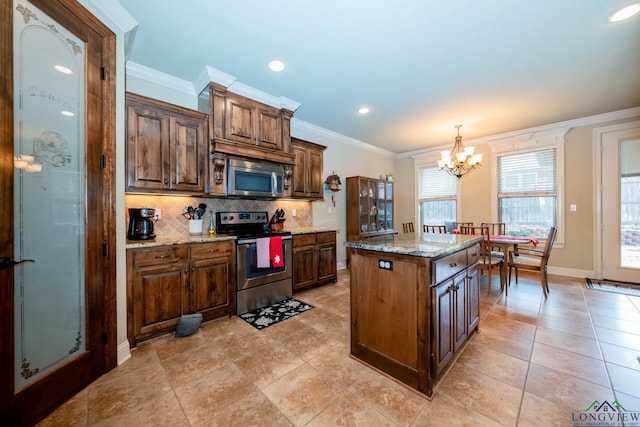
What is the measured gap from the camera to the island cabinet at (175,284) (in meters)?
2.18

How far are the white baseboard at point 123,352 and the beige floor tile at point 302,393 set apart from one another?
124 centimetres

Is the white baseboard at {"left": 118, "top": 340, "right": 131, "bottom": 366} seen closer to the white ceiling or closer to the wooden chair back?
the white ceiling

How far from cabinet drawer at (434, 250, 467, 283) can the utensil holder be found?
256 centimetres

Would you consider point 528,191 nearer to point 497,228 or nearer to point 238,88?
point 497,228

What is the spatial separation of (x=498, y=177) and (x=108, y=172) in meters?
6.10

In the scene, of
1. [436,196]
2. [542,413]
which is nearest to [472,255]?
[542,413]

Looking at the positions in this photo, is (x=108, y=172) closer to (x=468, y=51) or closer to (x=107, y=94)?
(x=107, y=94)

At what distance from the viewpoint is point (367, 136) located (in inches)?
199

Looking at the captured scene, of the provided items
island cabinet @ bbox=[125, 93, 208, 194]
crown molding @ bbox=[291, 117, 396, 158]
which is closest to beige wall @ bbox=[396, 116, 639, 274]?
crown molding @ bbox=[291, 117, 396, 158]

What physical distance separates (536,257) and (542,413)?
3110mm

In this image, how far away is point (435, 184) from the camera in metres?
5.95

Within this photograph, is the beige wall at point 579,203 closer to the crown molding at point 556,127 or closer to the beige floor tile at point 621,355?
the crown molding at point 556,127

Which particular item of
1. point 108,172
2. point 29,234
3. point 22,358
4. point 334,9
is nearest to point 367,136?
point 334,9

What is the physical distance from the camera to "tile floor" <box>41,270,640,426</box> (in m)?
1.43
